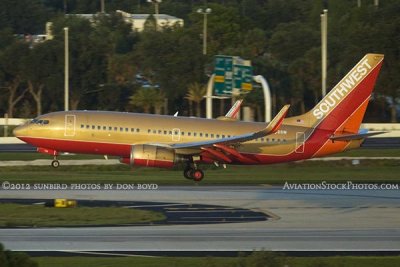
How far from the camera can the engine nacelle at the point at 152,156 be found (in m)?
41.4

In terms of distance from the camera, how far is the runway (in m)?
25.3

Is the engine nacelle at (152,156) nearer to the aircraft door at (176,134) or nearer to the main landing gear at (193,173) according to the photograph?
the main landing gear at (193,173)

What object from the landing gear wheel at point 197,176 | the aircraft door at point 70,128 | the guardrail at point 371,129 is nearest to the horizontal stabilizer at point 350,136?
the landing gear wheel at point 197,176

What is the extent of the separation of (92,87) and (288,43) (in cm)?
2414

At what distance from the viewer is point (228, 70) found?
62.5 metres

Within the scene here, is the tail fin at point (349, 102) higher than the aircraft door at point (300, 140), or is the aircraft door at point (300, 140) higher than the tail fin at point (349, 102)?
the tail fin at point (349, 102)

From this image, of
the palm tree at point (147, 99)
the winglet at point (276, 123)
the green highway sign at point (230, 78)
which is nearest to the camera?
the winglet at point (276, 123)

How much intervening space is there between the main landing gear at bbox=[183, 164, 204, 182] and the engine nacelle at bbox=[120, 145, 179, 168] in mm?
1253

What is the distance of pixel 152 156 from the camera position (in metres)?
41.5

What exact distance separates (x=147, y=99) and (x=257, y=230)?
62.4m

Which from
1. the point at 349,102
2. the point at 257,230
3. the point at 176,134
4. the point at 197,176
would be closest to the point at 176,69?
the point at 349,102

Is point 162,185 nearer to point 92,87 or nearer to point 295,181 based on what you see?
point 295,181

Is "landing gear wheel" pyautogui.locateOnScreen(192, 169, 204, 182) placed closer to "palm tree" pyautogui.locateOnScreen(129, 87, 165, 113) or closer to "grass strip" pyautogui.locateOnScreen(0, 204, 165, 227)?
"grass strip" pyautogui.locateOnScreen(0, 204, 165, 227)

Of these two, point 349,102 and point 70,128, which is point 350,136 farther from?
point 70,128
